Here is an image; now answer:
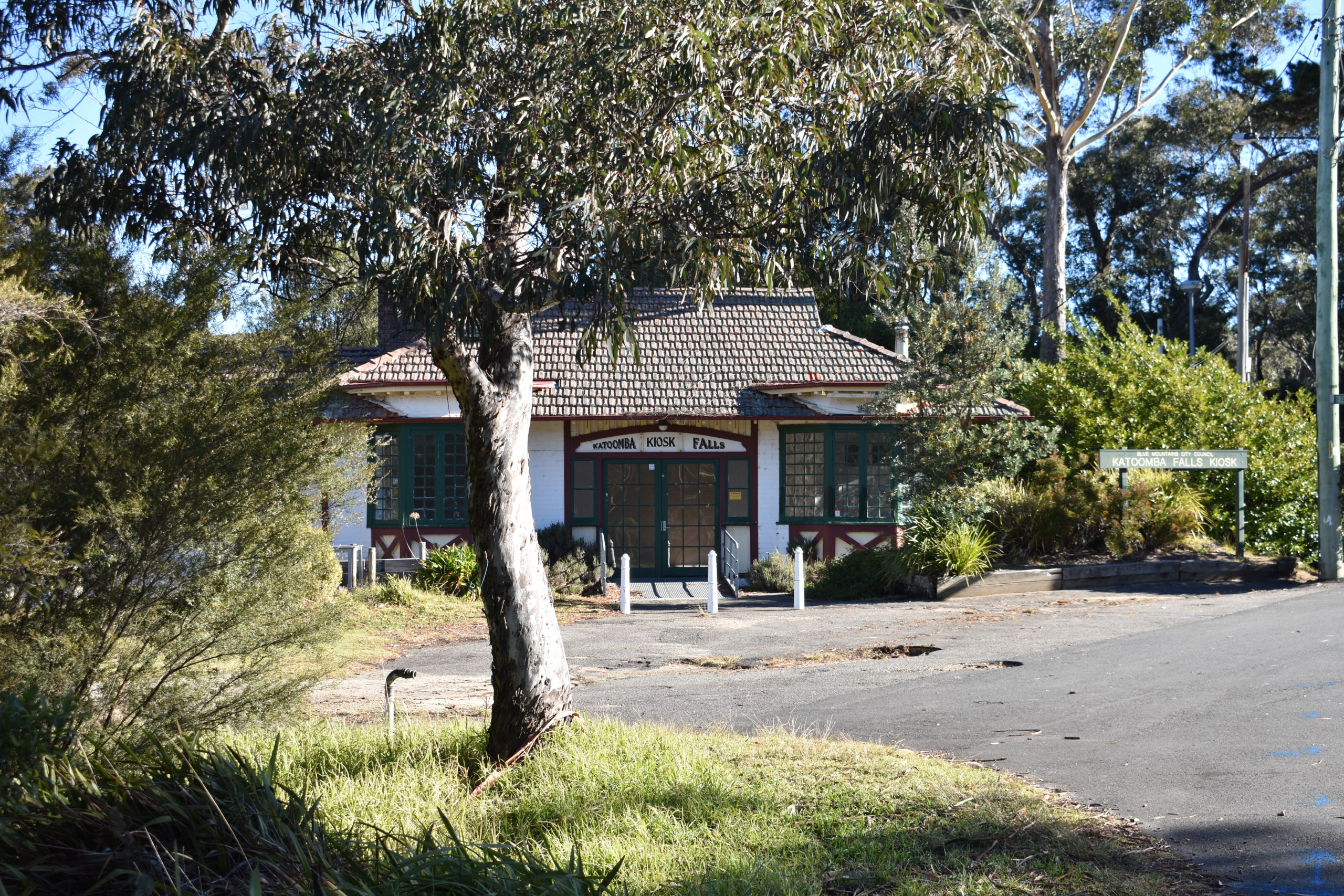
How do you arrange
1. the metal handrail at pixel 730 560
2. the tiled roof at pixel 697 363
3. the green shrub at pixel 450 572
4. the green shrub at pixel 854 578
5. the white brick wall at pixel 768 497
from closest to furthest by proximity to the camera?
1. the green shrub at pixel 450 572
2. the green shrub at pixel 854 578
3. the metal handrail at pixel 730 560
4. the tiled roof at pixel 697 363
5. the white brick wall at pixel 768 497

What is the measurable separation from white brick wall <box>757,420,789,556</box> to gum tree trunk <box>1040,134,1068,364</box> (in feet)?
31.7

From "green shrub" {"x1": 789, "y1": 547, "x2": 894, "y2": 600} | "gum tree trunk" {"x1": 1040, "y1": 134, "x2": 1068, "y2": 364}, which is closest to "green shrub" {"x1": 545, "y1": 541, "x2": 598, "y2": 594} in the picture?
"green shrub" {"x1": 789, "y1": 547, "x2": 894, "y2": 600}

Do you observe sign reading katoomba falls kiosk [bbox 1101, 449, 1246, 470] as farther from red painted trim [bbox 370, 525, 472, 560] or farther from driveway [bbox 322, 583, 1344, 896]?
red painted trim [bbox 370, 525, 472, 560]

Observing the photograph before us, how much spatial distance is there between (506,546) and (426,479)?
13106 mm

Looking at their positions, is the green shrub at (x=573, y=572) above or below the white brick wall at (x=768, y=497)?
below

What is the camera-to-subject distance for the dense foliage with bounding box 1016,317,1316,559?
18531 mm

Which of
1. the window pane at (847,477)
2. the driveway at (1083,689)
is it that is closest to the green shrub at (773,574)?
the window pane at (847,477)

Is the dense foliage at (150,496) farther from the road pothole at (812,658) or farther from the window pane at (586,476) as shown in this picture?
the window pane at (586,476)

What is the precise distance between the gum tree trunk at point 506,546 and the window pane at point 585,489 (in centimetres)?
1276

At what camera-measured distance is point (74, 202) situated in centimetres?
705

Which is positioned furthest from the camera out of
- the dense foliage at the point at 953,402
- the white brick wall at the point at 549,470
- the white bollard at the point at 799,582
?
the white brick wall at the point at 549,470

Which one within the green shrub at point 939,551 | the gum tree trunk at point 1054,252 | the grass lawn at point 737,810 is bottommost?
the grass lawn at point 737,810

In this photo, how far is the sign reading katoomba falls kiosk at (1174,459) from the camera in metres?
17.9

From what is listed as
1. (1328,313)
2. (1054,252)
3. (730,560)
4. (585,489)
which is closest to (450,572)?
(585,489)
